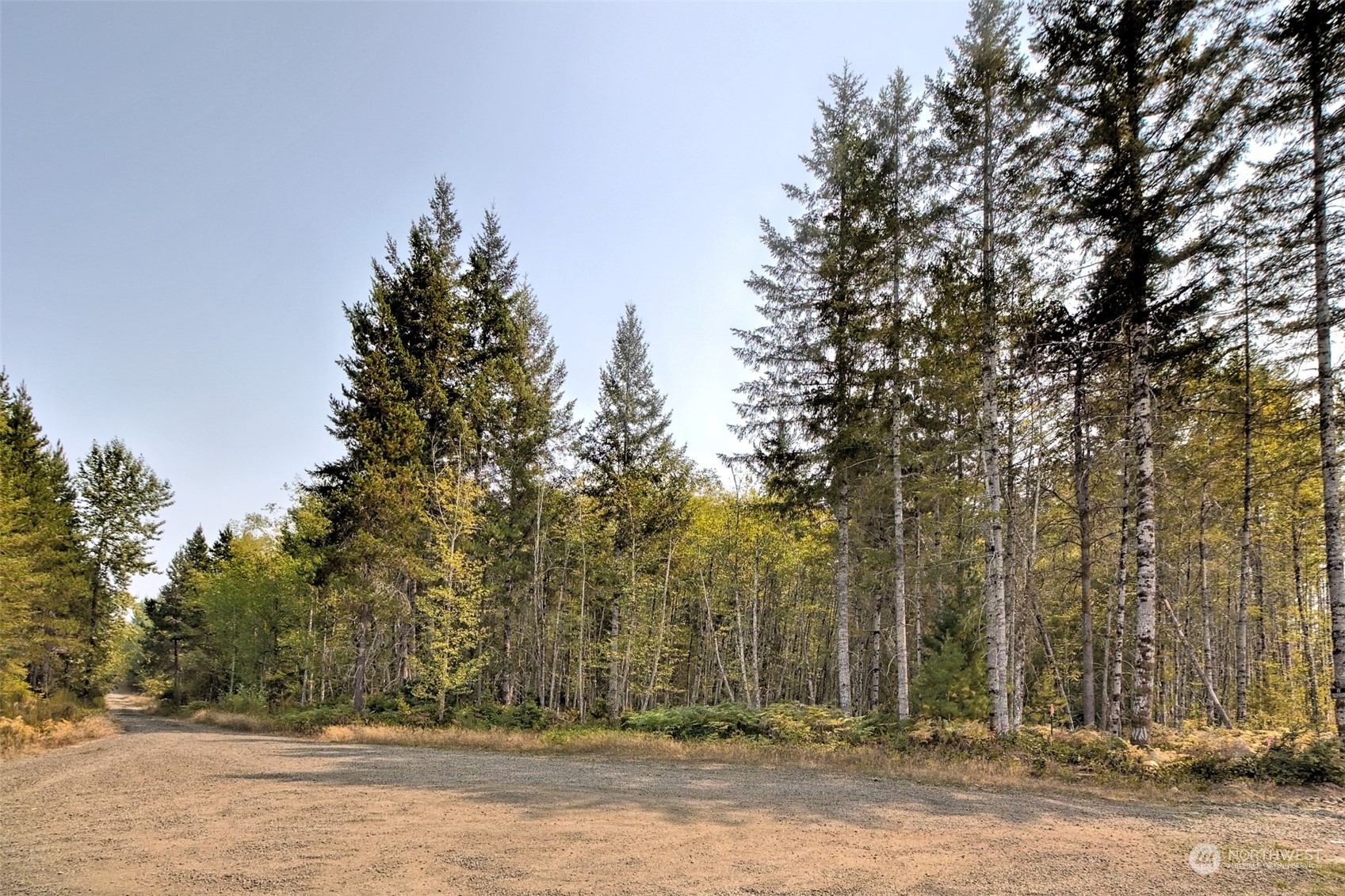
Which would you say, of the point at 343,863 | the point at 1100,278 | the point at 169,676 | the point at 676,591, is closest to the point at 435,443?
the point at 676,591

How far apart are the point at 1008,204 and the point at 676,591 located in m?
22.1

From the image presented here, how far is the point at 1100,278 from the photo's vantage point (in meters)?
12.2

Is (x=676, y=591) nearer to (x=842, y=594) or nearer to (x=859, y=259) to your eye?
(x=842, y=594)

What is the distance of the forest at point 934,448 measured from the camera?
11320 millimetres

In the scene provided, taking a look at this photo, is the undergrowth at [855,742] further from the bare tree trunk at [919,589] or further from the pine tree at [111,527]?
the pine tree at [111,527]

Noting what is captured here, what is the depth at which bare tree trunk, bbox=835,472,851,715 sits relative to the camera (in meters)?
15.8

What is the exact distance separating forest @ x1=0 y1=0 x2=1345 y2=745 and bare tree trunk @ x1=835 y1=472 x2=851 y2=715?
144 mm

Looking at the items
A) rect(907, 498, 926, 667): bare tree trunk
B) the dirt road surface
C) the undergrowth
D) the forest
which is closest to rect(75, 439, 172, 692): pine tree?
the forest

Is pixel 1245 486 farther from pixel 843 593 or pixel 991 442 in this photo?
pixel 843 593

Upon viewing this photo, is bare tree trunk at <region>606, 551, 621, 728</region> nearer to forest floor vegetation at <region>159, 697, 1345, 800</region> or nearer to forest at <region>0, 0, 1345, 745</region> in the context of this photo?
forest at <region>0, 0, 1345, 745</region>

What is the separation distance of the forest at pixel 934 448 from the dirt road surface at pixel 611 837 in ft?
16.3


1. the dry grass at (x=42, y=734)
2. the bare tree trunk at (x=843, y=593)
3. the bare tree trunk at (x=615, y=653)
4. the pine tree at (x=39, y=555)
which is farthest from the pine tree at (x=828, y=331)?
the pine tree at (x=39, y=555)

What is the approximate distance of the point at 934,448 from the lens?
49.1ft

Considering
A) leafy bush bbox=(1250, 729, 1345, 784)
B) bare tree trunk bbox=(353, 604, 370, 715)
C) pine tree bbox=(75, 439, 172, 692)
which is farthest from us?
pine tree bbox=(75, 439, 172, 692)
